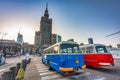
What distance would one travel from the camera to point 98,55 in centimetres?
955

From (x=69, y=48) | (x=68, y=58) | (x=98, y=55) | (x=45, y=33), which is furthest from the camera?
(x=45, y=33)

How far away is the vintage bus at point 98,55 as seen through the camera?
Result: 30.0 ft

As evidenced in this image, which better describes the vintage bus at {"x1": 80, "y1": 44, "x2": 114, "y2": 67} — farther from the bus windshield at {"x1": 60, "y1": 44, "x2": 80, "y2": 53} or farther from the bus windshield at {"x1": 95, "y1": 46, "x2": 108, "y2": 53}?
the bus windshield at {"x1": 60, "y1": 44, "x2": 80, "y2": 53}

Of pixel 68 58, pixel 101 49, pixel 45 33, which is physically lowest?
pixel 68 58

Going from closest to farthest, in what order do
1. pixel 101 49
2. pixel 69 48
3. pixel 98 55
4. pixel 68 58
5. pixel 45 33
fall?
pixel 68 58
pixel 69 48
pixel 98 55
pixel 101 49
pixel 45 33

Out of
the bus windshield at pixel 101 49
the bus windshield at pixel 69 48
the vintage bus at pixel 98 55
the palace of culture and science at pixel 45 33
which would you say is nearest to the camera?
the bus windshield at pixel 69 48

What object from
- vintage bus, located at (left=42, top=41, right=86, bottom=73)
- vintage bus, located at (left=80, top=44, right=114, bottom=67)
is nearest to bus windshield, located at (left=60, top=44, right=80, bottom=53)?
vintage bus, located at (left=42, top=41, right=86, bottom=73)

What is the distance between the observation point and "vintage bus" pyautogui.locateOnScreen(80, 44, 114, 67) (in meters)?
9.15

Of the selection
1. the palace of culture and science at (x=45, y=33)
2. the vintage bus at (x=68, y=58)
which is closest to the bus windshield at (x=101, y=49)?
the vintage bus at (x=68, y=58)

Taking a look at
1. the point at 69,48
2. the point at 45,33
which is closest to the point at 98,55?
the point at 69,48

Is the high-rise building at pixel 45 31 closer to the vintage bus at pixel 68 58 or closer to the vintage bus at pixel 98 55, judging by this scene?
the vintage bus at pixel 98 55

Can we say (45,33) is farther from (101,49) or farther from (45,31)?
(101,49)

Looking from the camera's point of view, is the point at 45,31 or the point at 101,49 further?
the point at 45,31

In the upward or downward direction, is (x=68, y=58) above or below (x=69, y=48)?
below
